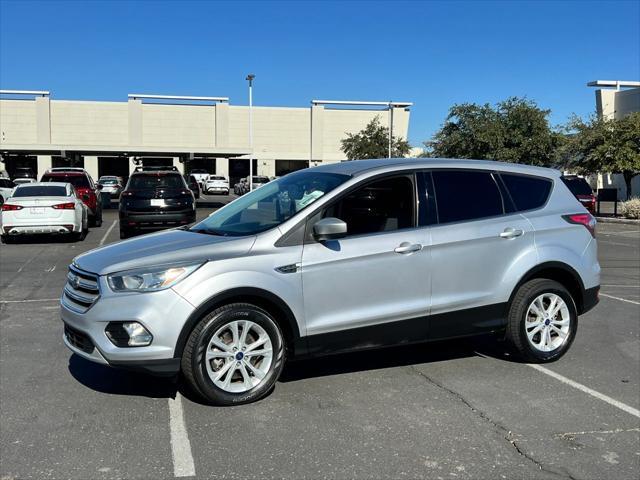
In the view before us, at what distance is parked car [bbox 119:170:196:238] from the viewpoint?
14594 mm

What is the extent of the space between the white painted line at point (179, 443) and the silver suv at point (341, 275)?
27cm

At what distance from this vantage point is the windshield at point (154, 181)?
15.0m

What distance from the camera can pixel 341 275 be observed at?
4.75m

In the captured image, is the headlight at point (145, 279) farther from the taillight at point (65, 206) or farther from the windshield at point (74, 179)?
the windshield at point (74, 179)

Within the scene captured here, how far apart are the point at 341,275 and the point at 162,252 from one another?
133cm

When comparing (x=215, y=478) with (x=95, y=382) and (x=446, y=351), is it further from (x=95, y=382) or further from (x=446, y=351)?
(x=446, y=351)

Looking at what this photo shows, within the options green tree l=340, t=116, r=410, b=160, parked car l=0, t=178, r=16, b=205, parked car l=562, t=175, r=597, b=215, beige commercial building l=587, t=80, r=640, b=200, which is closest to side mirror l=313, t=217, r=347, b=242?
parked car l=562, t=175, r=597, b=215

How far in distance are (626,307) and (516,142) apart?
26.6 meters

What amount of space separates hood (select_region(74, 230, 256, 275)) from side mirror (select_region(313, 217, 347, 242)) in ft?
1.57

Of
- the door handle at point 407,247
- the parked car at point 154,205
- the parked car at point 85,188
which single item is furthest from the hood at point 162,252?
the parked car at point 85,188

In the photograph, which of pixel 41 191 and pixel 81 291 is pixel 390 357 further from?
pixel 41 191

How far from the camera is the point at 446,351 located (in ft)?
20.2

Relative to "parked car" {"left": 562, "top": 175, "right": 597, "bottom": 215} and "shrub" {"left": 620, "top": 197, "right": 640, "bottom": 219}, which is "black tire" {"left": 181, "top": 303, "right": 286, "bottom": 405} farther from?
"shrub" {"left": 620, "top": 197, "right": 640, "bottom": 219}

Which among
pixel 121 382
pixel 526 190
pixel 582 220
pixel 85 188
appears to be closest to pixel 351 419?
pixel 121 382
